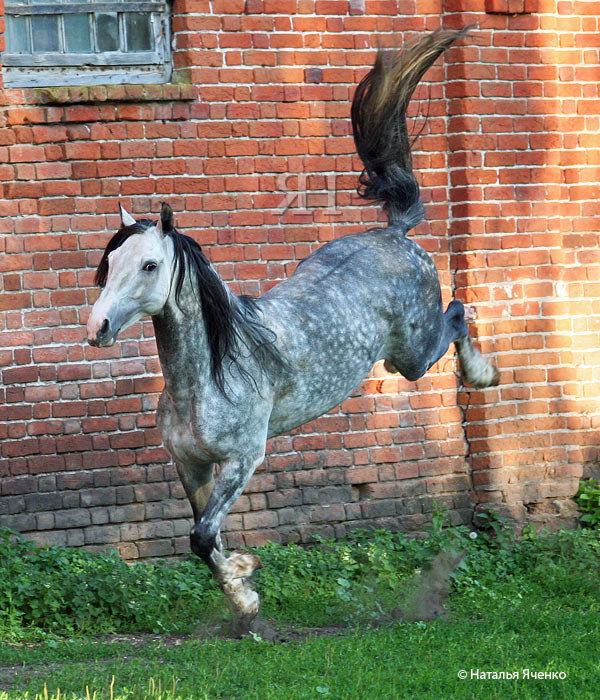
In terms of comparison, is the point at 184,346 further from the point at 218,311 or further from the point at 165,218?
the point at 165,218

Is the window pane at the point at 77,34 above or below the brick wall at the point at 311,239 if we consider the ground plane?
above

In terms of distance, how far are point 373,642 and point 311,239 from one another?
3009 millimetres

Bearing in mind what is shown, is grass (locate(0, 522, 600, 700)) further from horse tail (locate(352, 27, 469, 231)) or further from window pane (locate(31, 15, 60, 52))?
window pane (locate(31, 15, 60, 52))

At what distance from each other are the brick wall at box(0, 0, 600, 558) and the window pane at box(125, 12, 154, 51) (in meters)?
0.25

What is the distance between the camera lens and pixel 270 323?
5.65m

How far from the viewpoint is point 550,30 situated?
7996 mm

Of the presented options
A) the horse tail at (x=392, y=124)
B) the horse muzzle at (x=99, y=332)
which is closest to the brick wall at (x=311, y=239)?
the horse tail at (x=392, y=124)

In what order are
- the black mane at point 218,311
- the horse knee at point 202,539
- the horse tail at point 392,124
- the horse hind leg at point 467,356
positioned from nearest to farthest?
the black mane at point 218,311 < the horse knee at point 202,539 < the horse tail at point 392,124 < the horse hind leg at point 467,356

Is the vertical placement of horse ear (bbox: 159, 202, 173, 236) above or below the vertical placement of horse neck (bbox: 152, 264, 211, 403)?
above

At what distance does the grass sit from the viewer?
Answer: 5.00 m

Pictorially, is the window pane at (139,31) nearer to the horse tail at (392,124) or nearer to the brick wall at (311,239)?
the brick wall at (311,239)

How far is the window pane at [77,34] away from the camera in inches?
280

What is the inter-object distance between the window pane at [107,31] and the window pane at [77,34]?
0.07m

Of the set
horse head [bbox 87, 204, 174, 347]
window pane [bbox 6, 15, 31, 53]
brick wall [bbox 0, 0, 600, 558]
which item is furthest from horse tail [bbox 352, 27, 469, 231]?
window pane [bbox 6, 15, 31, 53]
